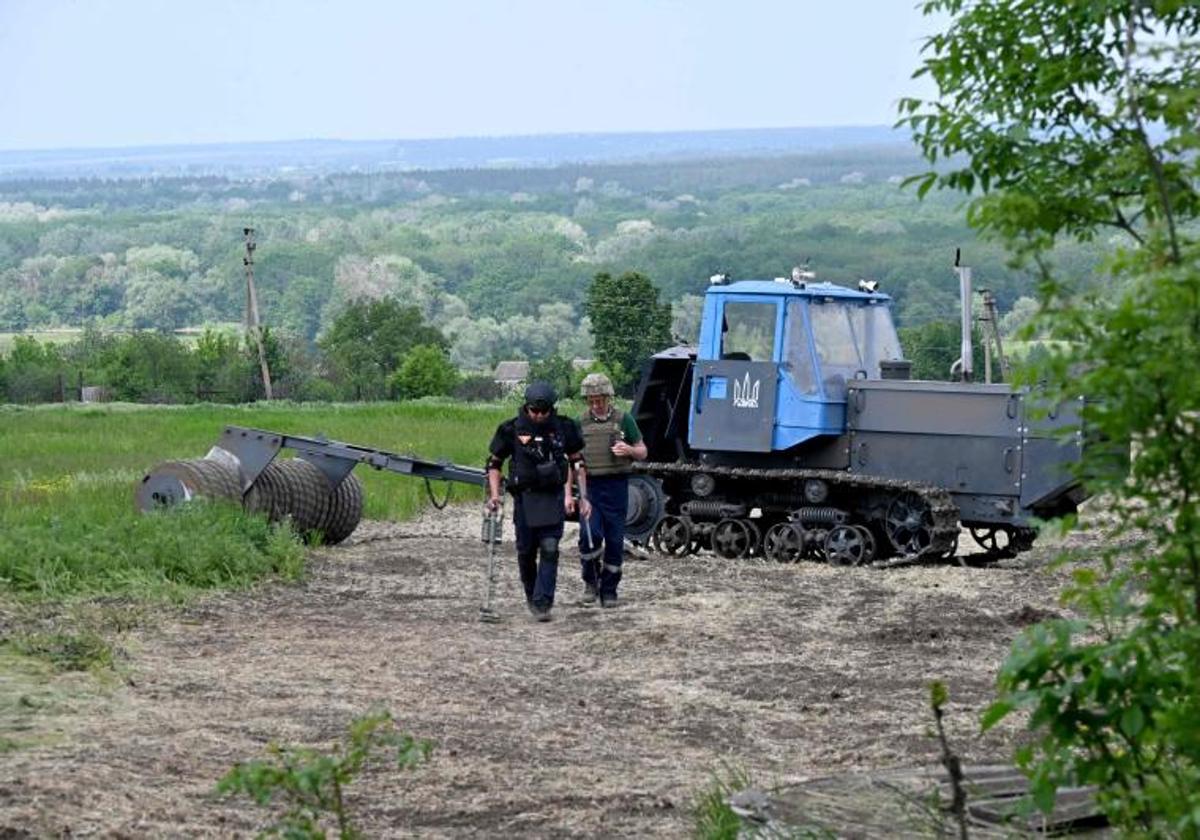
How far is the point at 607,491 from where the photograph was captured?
17.1m

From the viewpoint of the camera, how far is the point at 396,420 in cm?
4806

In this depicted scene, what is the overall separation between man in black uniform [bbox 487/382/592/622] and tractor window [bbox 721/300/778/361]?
5.13 metres

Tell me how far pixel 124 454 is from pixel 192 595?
2092cm

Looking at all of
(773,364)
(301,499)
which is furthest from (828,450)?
(301,499)

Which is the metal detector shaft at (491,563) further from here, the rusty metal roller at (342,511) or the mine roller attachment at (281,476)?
the rusty metal roller at (342,511)

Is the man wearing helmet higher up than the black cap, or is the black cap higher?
the black cap

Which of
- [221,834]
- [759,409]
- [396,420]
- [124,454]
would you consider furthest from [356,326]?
[221,834]

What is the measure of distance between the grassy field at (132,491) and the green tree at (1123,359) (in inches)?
434

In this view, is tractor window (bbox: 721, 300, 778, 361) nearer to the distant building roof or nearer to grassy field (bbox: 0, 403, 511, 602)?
grassy field (bbox: 0, 403, 511, 602)

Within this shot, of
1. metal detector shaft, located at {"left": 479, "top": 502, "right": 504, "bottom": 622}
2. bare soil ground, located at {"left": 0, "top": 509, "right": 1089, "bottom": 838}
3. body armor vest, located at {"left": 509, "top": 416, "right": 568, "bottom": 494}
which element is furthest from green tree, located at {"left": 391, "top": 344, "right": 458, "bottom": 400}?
body armor vest, located at {"left": 509, "top": 416, "right": 568, "bottom": 494}

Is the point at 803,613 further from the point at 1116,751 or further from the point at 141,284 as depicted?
the point at 141,284

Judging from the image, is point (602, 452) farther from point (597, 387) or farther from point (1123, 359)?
point (1123, 359)

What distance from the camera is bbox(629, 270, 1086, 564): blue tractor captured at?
20.2m

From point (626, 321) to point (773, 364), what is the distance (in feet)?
180
